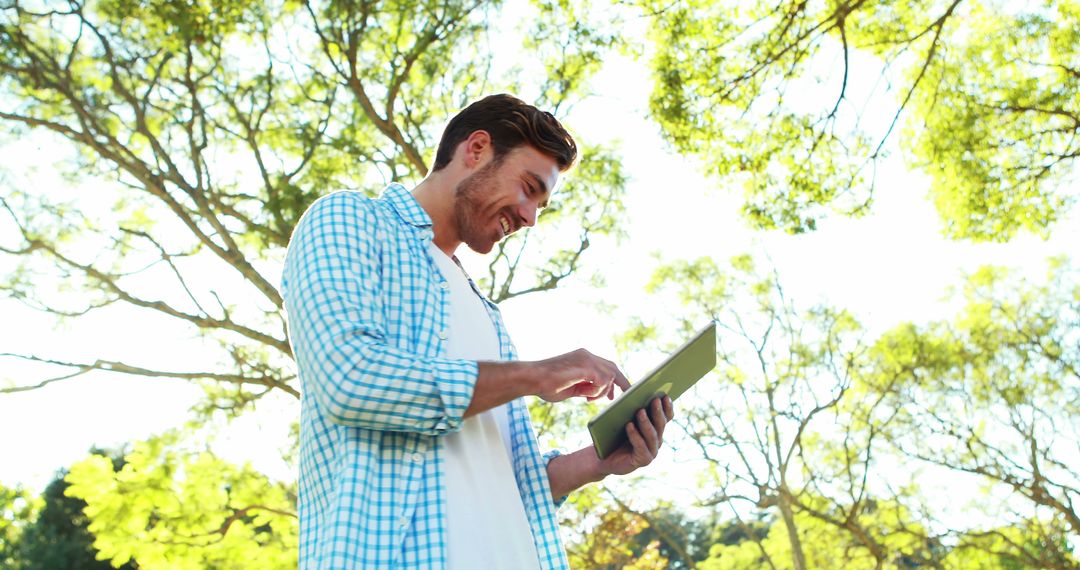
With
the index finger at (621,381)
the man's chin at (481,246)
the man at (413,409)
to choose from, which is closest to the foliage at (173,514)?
the man's chin at (481,246)

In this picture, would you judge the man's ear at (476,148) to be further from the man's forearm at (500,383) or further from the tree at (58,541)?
the tree at (58,541)

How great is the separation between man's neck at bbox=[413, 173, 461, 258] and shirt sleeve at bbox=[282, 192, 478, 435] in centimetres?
38

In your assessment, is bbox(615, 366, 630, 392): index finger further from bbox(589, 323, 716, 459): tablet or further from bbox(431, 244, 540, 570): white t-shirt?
bbox(431, 244, 540, 570): white t-shirt

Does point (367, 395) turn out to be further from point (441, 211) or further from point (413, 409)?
point (441, 211)

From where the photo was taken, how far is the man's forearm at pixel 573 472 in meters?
1.65

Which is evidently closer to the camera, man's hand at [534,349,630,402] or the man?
the man

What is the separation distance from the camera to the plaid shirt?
1196mm

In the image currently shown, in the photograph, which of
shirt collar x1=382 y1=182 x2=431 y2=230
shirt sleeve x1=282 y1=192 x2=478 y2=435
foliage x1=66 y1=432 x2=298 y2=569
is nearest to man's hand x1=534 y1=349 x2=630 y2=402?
shirt sleeve x1=282 y1=192 x2=478 y2=435

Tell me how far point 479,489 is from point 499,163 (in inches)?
27.2

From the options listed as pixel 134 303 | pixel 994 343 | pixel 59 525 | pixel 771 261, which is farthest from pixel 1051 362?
pixel 59 525

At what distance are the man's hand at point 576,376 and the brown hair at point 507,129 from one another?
0.55 metres

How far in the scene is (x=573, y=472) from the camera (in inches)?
65.1

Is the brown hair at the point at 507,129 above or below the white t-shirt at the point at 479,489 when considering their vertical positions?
above

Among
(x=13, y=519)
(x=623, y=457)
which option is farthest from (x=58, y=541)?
(x=623, y=457)
